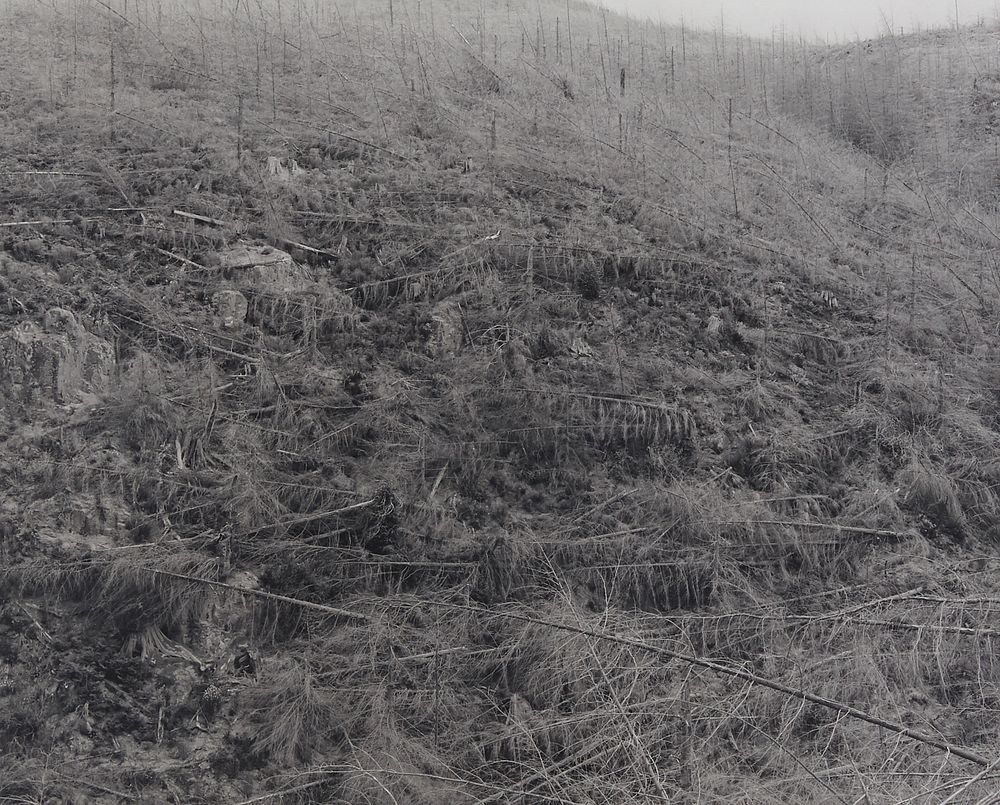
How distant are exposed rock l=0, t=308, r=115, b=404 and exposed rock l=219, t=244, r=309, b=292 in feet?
4.36

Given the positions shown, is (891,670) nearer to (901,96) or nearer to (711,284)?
(711,284)

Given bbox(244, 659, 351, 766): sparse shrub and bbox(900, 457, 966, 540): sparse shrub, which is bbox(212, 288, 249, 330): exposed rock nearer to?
bbox(244, 659, 351, 766): sparse shrub

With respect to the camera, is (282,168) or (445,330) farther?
(282,168)

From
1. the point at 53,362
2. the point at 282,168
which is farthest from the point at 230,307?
the point at 282,168

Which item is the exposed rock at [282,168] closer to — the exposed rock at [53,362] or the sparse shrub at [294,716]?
the exposed rock at [53,362]

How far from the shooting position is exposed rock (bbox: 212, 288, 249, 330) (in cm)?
622

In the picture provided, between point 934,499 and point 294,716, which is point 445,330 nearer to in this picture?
point 294,716

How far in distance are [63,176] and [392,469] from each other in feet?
15.5

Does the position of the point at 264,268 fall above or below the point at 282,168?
below

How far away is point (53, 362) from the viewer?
5.39 metres

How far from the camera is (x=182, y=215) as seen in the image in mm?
6941

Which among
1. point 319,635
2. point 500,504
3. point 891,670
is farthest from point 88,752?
point 891,670

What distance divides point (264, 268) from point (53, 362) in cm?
189

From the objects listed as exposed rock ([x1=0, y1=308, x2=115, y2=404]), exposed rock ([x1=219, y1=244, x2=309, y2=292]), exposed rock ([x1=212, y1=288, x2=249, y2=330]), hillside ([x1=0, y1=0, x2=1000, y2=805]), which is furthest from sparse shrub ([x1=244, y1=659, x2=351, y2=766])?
exposed rock ([x1=219, y1=244, x2=309, y2=292])
